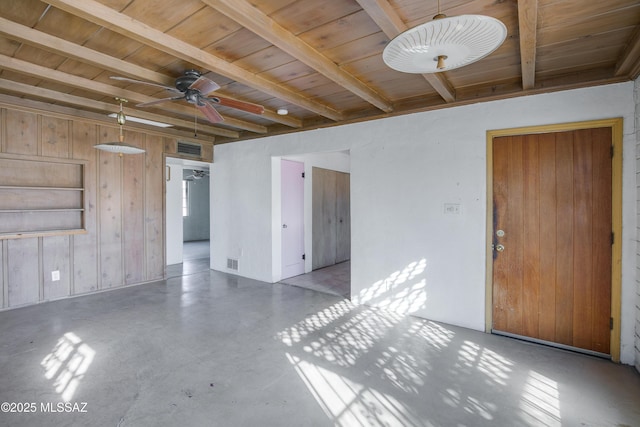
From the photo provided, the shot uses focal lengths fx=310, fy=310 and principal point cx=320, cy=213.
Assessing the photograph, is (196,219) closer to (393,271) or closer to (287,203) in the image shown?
(287,203)

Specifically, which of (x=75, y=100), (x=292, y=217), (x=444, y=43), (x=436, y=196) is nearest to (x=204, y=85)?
(x=444, y=43)

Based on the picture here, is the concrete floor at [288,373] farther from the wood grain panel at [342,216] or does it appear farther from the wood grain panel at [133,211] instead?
the wood grain panel at [342,216]

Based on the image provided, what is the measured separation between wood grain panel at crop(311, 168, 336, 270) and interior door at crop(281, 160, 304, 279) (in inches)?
13.2

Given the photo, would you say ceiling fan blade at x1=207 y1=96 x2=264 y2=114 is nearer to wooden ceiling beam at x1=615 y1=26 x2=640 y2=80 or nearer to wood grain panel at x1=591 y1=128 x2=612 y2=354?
wooden ceiling beam at x1=615 y1=26 x2=640 y2=80

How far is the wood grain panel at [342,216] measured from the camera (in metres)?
6.61

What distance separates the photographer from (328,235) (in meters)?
6.34

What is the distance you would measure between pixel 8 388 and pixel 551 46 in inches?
187

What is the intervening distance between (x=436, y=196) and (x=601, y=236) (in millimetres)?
1448

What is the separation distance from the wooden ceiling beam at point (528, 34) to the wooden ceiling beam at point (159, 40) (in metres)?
2.13

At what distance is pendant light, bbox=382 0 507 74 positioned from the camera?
131 centimetres

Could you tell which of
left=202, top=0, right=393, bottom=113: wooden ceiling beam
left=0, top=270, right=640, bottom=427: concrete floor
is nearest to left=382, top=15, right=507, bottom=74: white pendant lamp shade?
left=202, top=0, right=393, bottom=113: wooden ceiling beam

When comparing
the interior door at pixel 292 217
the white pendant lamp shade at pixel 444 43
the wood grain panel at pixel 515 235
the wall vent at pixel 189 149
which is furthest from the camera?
the wall vent at pixel 189 149

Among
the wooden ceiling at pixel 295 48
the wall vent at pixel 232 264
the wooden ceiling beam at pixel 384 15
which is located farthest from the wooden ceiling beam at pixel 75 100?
the wooden ceiling beam at pixel 384 15

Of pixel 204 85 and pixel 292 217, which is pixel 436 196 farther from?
pixel 292 217
